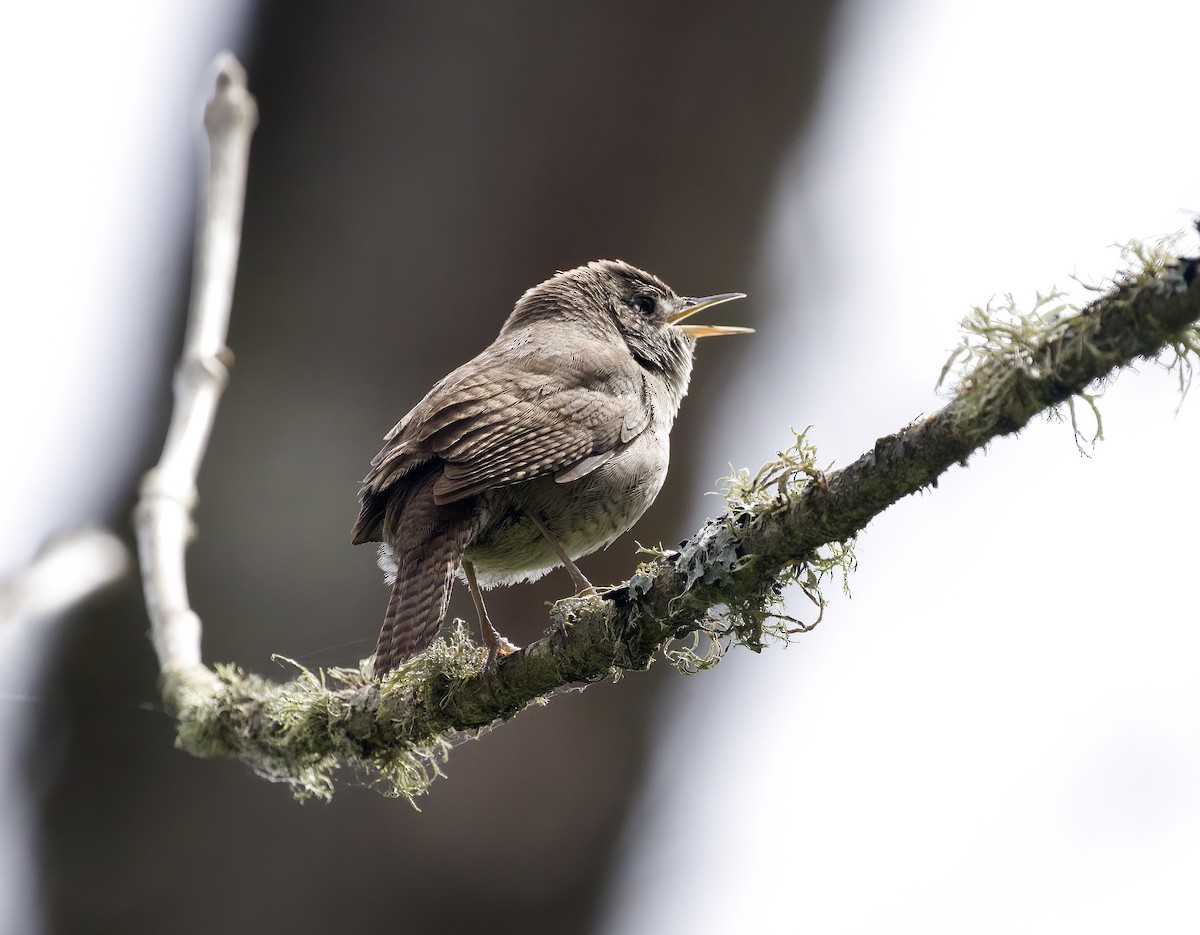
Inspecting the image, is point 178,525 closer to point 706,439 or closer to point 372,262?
point 372,262

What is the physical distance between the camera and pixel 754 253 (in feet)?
15.3

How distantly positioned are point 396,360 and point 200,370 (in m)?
1.73

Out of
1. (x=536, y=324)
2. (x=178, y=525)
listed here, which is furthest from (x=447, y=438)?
(x=536, y=324)

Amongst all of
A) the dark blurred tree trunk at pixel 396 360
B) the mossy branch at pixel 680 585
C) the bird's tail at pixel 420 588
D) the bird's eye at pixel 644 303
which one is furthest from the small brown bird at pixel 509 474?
the dark blurred tree trunk at pixel 396 360

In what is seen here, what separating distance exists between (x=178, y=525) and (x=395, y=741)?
2.55 feet

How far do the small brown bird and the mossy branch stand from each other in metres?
0.18

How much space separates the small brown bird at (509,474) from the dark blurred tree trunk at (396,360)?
0.87 meters

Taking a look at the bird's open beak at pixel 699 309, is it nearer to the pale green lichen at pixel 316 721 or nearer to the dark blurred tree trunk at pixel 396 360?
the dark blurred tree trunk at pixel 396 360

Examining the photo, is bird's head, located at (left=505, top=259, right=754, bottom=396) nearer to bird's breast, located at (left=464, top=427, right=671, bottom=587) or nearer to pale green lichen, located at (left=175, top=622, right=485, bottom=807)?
bird's breast, located at (left=464, top=427, right=671, bottom=587)

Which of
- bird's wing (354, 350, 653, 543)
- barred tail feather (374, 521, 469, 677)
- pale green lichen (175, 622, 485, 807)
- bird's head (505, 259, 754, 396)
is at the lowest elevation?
pale green lichen (175, 622, 485, 807)

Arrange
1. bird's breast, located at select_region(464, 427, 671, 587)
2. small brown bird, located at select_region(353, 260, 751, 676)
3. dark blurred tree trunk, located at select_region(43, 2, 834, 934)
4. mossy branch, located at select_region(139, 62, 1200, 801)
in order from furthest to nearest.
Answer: dark blurred tree trunk, located at select_region(43, 2, 834, 934), bird's breast, located at select_region(464, 427, 671, 587), small brown bird, located at select_region(353, 260, 751, 676), mossy branch, located at select_region(139, 62, 1200, 801)

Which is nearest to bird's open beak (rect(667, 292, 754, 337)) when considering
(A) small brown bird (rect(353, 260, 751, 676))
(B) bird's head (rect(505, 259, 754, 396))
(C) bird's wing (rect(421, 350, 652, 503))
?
(B) bird's head (rect(505, 259, 754, 396))

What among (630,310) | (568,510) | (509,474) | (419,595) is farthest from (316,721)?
(630,310)

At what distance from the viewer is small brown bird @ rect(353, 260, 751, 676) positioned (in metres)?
2.88
